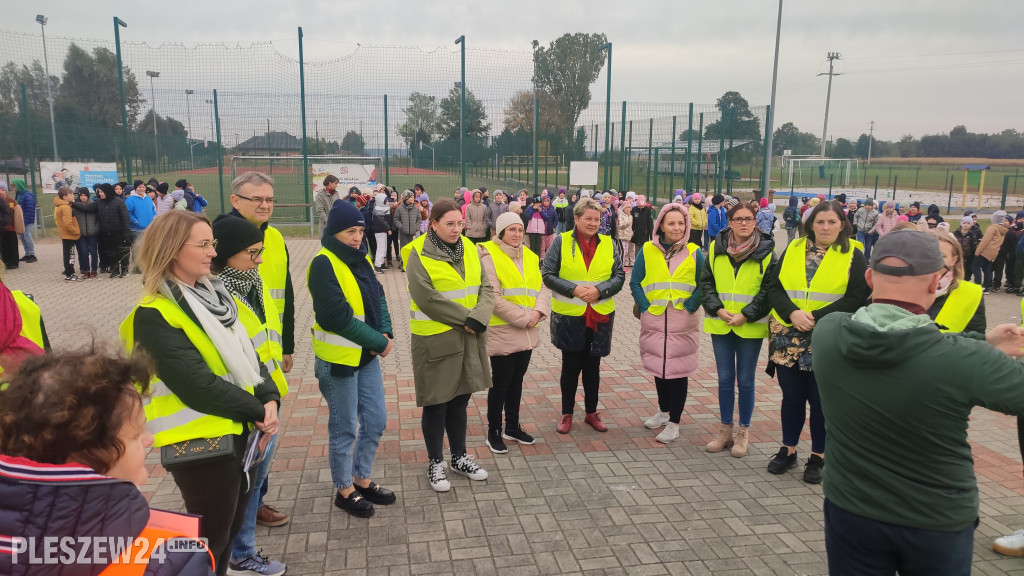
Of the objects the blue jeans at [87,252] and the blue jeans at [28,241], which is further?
the blue jeans at [28,241]

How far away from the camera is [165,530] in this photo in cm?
141

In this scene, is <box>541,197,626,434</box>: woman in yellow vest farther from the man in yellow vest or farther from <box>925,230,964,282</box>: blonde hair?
<box>925,230,964,282</box>: blonde hair

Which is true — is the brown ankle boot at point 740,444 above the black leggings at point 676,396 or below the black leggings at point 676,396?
below

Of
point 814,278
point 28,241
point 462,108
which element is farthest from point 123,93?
point 814,278

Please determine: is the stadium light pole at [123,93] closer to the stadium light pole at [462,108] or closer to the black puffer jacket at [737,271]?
the stadium light pole at [462,108]

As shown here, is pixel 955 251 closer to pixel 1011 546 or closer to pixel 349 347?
pixel 1011 546

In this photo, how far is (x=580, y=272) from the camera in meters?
5.02

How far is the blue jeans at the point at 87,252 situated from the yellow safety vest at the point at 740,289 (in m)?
12.3

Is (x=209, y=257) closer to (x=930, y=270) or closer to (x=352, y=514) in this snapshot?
(x=352, y=514)

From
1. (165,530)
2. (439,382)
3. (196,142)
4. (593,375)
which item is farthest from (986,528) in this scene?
(196,142)

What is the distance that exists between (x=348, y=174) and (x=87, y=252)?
24.2ft

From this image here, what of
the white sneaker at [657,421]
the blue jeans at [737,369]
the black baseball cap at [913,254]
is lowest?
the white sneaker at [657,421]

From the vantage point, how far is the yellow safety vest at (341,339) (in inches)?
141

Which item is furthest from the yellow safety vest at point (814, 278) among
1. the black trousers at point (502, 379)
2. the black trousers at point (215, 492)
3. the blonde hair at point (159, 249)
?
the blonde hair at point (159, 249)
